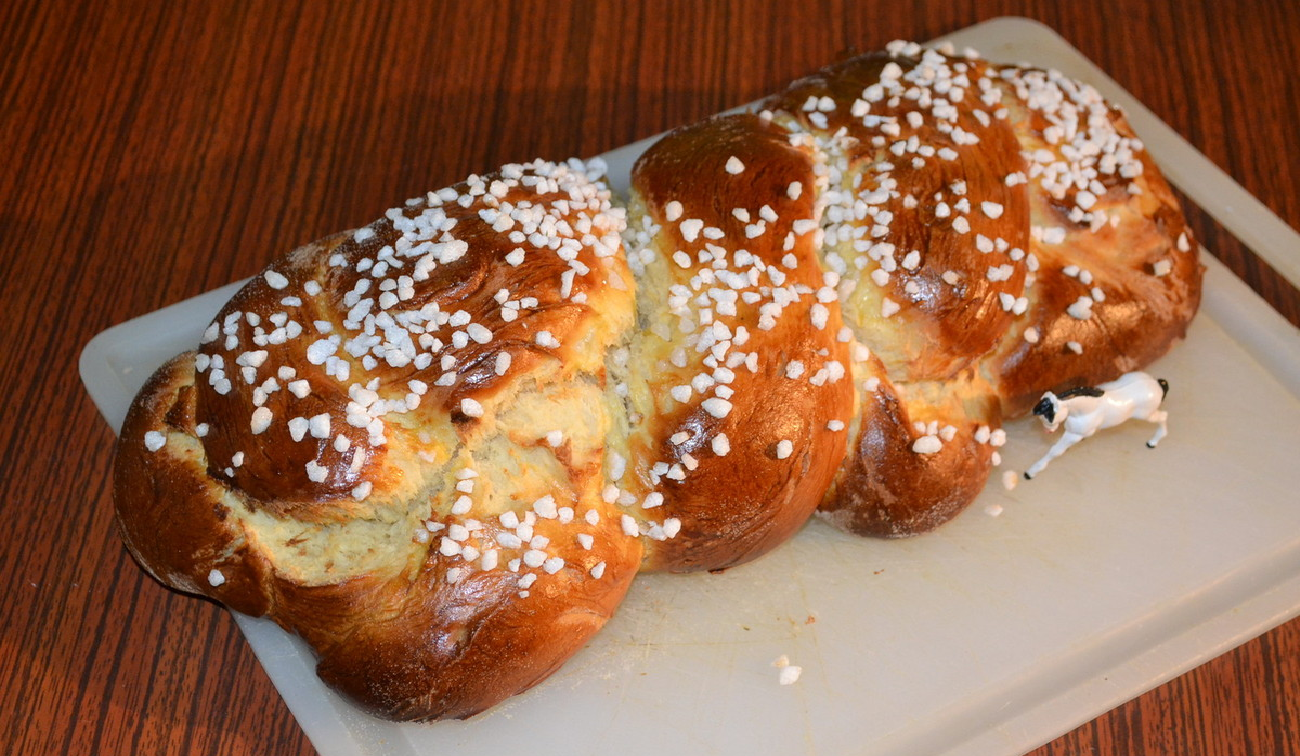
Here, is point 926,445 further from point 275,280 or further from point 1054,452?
point 275,280

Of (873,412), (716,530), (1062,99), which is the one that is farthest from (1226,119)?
(716,530)

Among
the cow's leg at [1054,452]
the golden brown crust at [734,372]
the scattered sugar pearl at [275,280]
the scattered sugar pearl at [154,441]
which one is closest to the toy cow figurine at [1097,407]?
the cow's leg at [1054,452]

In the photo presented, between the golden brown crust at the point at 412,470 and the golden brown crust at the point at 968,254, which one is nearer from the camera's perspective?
the golden brown crust at the point at 412,470

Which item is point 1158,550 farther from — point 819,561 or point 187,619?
point 187,619

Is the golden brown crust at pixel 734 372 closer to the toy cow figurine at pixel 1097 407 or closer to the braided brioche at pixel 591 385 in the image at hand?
the braided brioche at pixel 591 385

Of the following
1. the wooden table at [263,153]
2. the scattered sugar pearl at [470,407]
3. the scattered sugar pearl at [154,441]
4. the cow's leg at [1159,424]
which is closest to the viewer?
the scattered sugar pearl at [470,407]

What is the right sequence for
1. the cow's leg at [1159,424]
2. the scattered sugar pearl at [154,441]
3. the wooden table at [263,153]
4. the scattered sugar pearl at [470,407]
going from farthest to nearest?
the cow's leg at [1159,424], the wooden table at [263,153], the scattered sugar pearl at [154,441], the scattered sugar pearl at [470,407]
